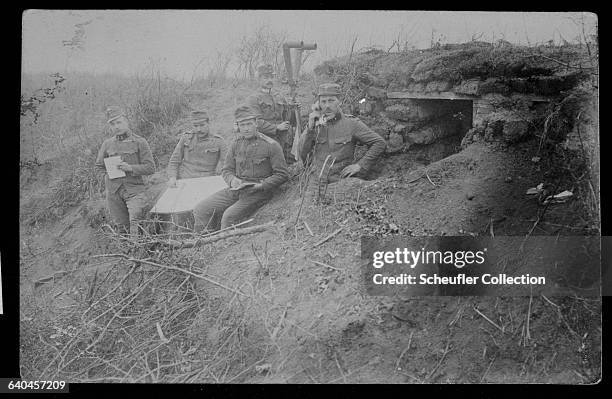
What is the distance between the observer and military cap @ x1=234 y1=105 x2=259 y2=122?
4664 millimetres

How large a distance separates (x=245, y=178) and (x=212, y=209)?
0.33 m

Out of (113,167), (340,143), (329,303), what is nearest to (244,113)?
(340,143)

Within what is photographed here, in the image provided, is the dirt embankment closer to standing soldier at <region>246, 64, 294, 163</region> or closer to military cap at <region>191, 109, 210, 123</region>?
standing soldier at <region>246, 64, 294, 163</region>

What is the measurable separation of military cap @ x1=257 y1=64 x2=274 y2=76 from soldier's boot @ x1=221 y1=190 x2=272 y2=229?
92 cm

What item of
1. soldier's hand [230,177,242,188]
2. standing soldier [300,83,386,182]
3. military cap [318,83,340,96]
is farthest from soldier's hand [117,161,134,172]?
military cap [318,83,340,96]

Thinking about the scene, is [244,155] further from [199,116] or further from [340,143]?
[340,143]

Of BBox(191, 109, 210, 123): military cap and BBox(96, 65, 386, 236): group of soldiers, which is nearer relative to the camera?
BBox(96, 65, 386, 236): group of soldiers

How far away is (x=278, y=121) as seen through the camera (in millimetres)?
4676

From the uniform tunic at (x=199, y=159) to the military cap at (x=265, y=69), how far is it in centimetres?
59

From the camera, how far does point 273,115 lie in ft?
15.4

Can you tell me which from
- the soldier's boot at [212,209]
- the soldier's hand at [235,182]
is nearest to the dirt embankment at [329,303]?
the soldier's boot at [212,209]
